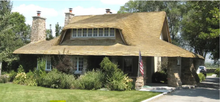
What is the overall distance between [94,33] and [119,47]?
371cm

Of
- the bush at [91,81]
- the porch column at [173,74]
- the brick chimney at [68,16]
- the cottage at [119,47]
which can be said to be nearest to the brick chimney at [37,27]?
the cottage at [119,47]

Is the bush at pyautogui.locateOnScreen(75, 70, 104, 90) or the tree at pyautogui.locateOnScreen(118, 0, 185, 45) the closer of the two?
the bush at pyautogui.locateOnScreen(75, 70, 104, 90)

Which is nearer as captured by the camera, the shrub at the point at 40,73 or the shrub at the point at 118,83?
the shrub at the point at 118,83

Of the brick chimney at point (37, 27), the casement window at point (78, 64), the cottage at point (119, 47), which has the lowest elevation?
the casement window at point (78, 64)

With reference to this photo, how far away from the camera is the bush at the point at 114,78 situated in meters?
16.6

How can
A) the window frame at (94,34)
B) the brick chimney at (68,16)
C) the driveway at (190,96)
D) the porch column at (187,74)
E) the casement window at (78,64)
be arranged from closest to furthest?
the driveway at (190,96), the porch column at (187,74), the casement window at (78,64), the window frame at (94,34), the brick chimney at (68,16)

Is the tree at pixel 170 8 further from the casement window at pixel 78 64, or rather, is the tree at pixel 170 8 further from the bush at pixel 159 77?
the casement window at pixel 78 64

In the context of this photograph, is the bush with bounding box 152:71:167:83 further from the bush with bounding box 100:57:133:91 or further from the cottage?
the bush with bounding box 100:57:133:91

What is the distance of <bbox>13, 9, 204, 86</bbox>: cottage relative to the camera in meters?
18.7

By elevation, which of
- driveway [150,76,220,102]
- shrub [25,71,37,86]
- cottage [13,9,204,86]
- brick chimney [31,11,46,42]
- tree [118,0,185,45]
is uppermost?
tree [118,0,185,45]

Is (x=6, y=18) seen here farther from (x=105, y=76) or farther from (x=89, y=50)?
(x=105, y=76)

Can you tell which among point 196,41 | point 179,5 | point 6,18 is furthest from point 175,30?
point 6,18

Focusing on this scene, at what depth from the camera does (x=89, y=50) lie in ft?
65.0

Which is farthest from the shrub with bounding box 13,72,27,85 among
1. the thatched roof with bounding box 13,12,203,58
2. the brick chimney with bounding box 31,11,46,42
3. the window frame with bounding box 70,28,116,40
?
the brick chimney with bounding box 31,11,46,42
